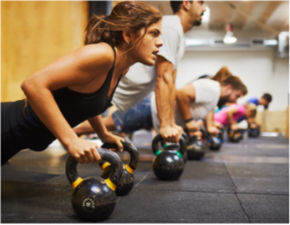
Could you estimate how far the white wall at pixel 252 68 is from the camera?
33.1 ft

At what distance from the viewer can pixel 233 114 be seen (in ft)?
18.1

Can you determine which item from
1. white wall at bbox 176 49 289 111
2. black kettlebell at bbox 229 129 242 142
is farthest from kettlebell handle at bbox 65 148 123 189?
white wall at bbox 176 49 289 111

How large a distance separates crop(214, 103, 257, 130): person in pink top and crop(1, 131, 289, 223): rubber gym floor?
3.08m

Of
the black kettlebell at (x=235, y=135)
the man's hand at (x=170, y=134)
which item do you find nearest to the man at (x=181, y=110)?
the man's hand at (x=170, y=134)

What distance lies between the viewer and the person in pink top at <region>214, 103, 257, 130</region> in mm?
5395

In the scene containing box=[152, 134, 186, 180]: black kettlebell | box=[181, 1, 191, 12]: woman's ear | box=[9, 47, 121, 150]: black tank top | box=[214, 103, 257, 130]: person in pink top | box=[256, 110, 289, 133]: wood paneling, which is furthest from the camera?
box=[256, 110, 289, 133]: wood paneling

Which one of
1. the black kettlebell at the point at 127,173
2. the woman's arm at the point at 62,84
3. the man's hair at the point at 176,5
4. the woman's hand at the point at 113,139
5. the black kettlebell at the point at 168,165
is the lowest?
the black kettlebell at the point at 168,165

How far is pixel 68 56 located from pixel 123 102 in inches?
52.0

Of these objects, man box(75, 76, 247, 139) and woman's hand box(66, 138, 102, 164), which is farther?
man box(75, 76, 247, 139)

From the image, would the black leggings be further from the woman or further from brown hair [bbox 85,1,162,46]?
brown hair [bbox 85,1,162,46]

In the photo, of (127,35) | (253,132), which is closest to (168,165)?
(127,35)

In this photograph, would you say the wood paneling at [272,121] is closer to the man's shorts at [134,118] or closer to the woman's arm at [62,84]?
the man's shorts at [134,118]

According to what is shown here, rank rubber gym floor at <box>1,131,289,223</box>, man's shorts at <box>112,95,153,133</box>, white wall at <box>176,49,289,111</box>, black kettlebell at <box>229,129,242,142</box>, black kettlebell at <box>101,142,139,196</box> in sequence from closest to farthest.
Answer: rubber gym floor at <box>1,131,289,223</box>
black kettlebell at <box>101,142,139,196</box>
man's shorts at <box>112,95,153,133</box>
black kettlebell at <box>229,129,242,142</box>
white wall at <box>176,49,289,111</box>

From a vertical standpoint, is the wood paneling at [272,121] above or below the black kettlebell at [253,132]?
below
